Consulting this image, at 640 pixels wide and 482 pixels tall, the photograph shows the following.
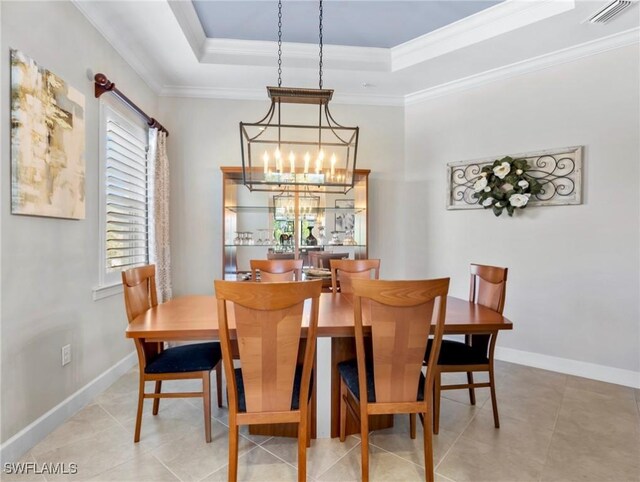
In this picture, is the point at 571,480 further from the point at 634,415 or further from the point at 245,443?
the point at 245,443

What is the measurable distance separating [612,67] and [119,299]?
4.64 m

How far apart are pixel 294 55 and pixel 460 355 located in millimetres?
2940

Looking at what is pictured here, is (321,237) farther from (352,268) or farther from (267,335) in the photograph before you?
(267,335)

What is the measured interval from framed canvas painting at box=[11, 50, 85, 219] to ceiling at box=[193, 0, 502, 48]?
4.25 feet

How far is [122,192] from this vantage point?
2.83m

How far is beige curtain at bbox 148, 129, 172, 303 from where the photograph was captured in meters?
3.21

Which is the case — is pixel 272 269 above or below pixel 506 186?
below

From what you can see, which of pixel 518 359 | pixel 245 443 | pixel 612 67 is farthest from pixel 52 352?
pixel 612 67

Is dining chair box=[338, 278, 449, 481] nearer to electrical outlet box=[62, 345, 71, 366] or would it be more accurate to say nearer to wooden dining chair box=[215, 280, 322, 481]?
wooden dining chair box=[215, 280, 322, 481]

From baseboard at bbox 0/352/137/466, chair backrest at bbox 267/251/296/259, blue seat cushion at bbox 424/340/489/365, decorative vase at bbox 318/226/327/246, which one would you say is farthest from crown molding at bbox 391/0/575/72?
baseboard at bbox 0/352/137/466

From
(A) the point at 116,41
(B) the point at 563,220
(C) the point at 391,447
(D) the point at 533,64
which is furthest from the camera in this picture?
(D) the point at 533,64

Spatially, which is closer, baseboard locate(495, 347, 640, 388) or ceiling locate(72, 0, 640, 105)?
ceiling locate(72, 0, 640, 105)

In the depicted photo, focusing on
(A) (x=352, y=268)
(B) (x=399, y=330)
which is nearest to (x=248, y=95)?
(A) (x=352, y=268)

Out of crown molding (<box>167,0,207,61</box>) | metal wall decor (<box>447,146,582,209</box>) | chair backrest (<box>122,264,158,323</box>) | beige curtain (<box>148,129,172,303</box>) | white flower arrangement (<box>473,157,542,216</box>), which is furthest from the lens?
beige curtain (<box>148,129,172,303</box>)
